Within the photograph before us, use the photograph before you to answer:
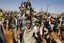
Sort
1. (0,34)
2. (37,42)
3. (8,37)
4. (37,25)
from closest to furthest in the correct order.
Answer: (8,37), (0,34), (37,42), (37,25)

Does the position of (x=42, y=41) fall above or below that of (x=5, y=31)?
below

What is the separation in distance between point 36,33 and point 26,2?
3.98 metres

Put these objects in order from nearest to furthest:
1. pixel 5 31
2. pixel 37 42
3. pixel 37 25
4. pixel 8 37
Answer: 1. pixel 8 37
2. pixel 5 31
3. pixel 37 42
4. pixel 37 25

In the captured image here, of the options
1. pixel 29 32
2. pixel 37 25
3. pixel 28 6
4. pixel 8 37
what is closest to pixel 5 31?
pixel 8 37

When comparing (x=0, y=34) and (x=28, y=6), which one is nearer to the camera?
(x=0, y=34)

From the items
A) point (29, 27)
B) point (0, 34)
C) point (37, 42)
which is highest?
point (0, 34)

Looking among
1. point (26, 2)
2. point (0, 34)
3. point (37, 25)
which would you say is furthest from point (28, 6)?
point (0, 34)

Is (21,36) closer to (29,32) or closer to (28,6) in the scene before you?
(29,32)

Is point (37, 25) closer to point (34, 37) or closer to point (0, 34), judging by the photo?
point (34, 37)

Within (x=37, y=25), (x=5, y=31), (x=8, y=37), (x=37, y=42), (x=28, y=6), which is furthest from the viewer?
(x=28, y=6)

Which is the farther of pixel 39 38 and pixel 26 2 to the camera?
pixel 26 2

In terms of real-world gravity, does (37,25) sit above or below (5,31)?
below

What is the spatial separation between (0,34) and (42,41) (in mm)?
2348

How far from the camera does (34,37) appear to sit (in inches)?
199
